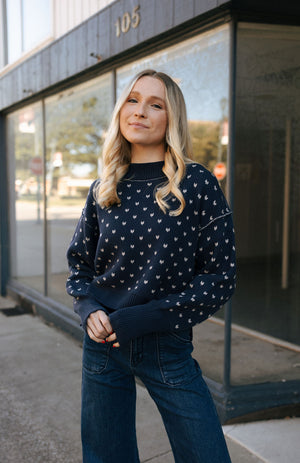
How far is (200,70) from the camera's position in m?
3.81

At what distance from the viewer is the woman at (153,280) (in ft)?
5.32

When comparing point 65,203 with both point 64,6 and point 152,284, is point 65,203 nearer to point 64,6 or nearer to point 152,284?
point 64,6

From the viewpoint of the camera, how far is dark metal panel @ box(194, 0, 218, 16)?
9.73ft

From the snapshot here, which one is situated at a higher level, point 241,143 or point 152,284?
point 241,143

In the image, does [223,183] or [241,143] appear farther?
[241,143]

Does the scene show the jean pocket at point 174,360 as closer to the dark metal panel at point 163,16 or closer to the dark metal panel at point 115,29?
the dark metal panel at point 163,16

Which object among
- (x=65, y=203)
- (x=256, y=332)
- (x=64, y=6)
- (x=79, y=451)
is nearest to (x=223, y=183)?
(x=256, y=332)

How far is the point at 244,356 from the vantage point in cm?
399

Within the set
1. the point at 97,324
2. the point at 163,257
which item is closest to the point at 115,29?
the point at 163,257

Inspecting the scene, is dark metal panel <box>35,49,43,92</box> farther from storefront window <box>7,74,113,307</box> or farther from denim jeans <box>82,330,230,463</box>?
denim jeans <box>82,330,230,463</box>

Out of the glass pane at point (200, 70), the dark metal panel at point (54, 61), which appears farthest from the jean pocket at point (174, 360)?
the dark metal panel at point (54, 61)

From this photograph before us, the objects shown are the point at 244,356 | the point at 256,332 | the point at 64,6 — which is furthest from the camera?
the point at 64,6

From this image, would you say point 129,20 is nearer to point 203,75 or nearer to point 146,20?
point 146,20

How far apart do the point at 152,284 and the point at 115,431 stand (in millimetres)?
630
